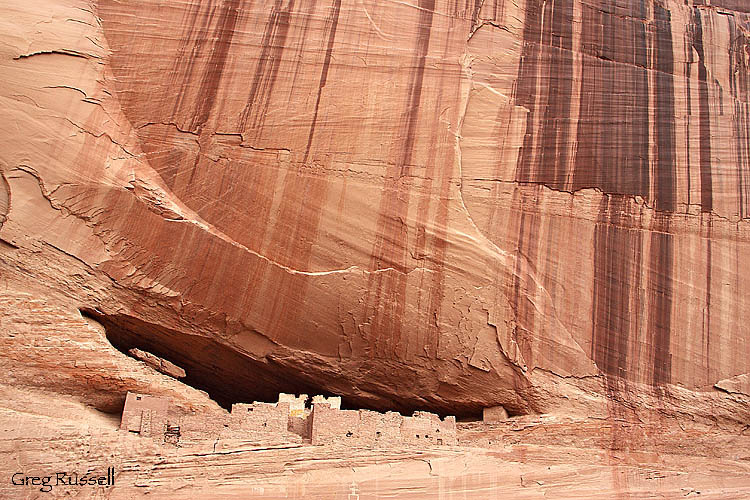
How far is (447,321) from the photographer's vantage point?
11.9 m

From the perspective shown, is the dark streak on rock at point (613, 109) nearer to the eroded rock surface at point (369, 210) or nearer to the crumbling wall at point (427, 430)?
the eroded rock surface at point (369, 210)

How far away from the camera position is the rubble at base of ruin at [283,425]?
10.3 metres

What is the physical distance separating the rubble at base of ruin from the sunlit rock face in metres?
1.17

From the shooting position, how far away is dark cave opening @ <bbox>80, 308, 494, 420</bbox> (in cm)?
1203

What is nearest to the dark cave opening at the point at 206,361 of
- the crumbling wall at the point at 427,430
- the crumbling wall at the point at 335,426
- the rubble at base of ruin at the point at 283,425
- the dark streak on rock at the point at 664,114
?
the rubble at base of ruin at the point at 283,425

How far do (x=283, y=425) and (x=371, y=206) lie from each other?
10.5ft

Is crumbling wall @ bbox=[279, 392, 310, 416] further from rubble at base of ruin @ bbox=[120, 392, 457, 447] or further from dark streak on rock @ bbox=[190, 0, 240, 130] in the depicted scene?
dark streak on rock @ bbox=[190, 0, 240, 130]

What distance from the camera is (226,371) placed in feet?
41.5

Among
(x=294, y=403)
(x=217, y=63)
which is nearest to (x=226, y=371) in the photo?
(x=294, y=403)

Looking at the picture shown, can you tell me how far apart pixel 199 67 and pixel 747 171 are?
8023mm

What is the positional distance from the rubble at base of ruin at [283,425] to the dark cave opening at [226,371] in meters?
1.16

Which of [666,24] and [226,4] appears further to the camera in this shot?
[666,24]

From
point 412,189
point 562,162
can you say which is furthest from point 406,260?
point 562,162

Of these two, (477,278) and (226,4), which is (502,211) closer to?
(477,278)
